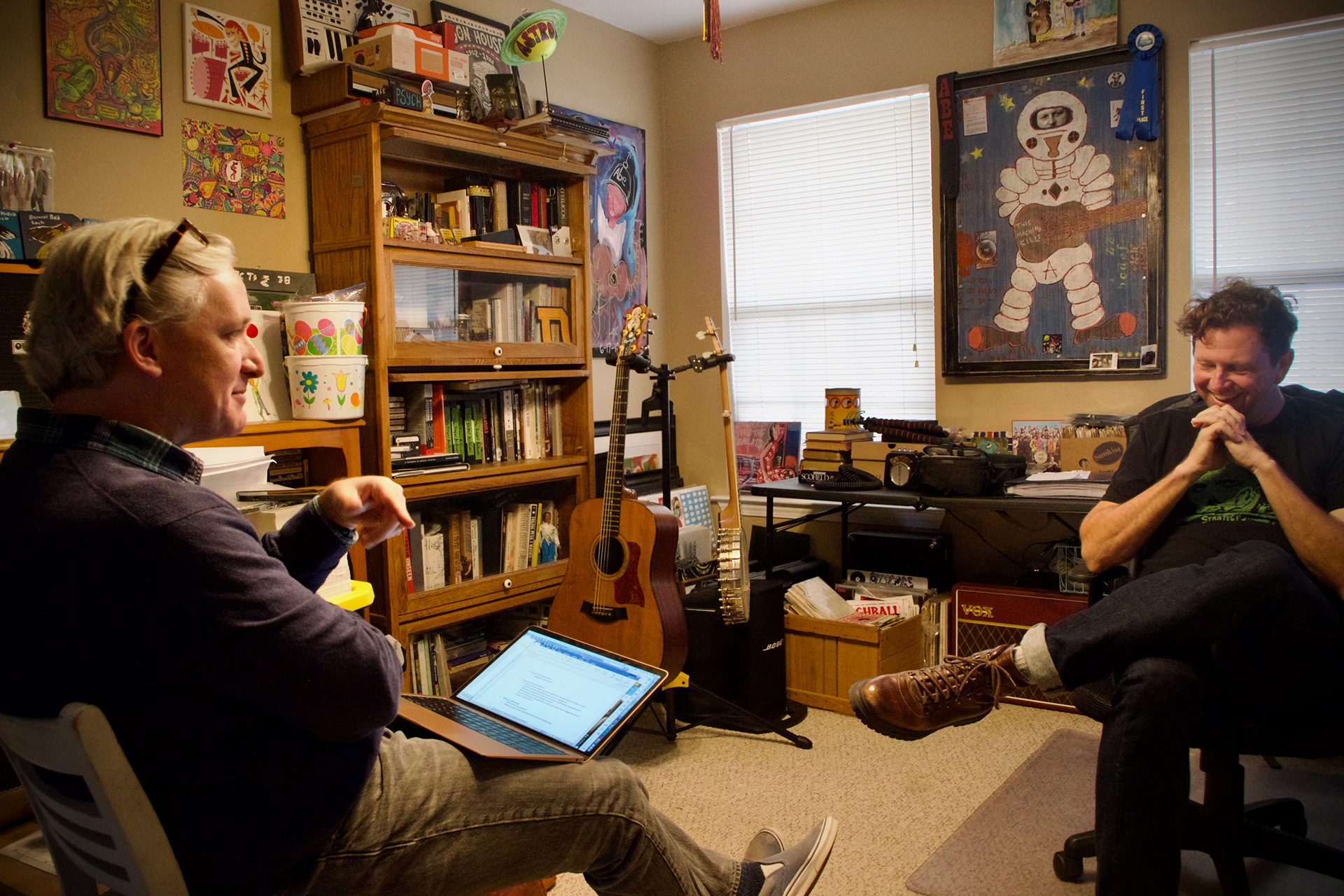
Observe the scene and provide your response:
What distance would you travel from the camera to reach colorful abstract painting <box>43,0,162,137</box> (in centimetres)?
223

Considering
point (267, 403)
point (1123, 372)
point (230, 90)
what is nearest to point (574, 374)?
point (267, 403)

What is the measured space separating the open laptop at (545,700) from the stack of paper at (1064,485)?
1751 mm

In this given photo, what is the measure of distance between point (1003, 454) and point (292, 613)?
8.63 feet

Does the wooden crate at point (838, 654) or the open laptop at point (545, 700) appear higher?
the open laptop at point (545, 700)

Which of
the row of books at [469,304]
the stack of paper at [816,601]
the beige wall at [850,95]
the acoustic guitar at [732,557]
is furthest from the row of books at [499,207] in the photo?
the stack of paper at [816,601]

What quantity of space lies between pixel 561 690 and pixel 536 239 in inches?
74.2

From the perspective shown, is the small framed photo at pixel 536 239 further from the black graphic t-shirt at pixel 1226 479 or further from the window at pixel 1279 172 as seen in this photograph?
the window at pixel 1279 172

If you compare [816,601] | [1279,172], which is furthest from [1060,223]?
[816,601]

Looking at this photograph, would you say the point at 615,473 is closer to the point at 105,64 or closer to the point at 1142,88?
the point at 105,64

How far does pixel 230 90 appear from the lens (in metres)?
2.58

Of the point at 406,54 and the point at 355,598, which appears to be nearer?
the point at 355,598

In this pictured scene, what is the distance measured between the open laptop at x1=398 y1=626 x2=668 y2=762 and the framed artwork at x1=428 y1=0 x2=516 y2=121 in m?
1.81

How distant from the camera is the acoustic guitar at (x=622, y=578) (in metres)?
2.56

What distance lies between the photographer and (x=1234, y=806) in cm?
180
